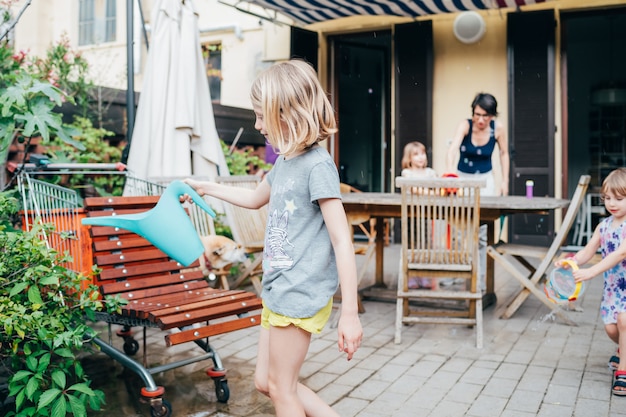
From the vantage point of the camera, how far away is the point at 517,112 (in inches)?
338

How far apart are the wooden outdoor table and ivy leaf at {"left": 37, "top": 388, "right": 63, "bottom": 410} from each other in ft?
8.80

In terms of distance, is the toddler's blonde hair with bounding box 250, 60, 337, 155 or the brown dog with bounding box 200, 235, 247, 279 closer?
the toddler's blonde hair with bounding box 250, 60, 337, 155

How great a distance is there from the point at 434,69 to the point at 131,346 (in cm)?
651

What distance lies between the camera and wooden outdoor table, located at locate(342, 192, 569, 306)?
456 cm

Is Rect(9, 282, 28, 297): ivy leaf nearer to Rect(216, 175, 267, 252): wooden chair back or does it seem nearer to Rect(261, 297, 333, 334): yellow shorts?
Rect(261, 297, 333, 334): yellow shorts

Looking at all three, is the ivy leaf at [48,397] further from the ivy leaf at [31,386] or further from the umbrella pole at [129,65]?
the umbrella pole at [129,65]

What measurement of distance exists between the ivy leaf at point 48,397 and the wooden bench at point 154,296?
0.50 m

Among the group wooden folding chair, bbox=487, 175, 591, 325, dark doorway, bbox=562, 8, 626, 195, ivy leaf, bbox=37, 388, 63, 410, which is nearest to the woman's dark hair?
wooden folding chair, bbox=487, 175, 591, 325

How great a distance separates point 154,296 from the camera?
347 centimetres

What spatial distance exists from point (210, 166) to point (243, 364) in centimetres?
282

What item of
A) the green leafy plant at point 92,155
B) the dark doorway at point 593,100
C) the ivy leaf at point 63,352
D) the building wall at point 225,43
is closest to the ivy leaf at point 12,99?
the ivy leaf at point 63,352

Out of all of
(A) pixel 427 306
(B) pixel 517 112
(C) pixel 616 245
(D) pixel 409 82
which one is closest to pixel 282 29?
(D) pixel 409 82

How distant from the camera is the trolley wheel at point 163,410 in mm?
2994

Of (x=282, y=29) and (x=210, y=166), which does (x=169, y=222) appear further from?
(x=282, y=29)
